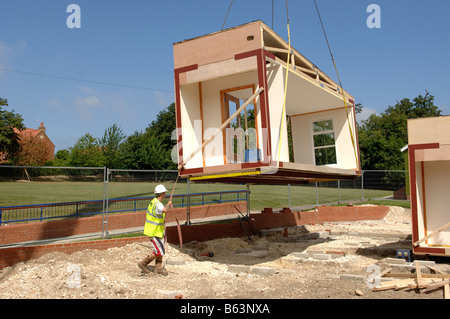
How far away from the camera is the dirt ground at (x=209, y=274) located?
659cm

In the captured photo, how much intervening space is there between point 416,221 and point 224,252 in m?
5.31

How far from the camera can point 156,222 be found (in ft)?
27.2

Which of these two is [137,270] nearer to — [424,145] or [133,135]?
[424,145]

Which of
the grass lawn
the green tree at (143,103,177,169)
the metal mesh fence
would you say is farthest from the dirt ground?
the green tree at (143,103,177,169)

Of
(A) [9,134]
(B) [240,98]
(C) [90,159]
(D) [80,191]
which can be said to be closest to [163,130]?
(C) [90,159]

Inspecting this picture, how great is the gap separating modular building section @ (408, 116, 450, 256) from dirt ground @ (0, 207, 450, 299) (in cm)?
61

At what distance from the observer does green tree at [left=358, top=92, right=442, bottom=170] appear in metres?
40.7

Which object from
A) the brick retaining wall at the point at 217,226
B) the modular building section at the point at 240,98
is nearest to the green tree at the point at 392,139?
the brick retaining wall at the point at 217,226

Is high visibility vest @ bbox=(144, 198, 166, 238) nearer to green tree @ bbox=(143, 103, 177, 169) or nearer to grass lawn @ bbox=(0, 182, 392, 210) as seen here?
grass lawn @ bbox=(0, 182, 392, 210)

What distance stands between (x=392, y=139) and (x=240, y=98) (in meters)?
38.1

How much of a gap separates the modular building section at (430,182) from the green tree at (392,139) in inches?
1277

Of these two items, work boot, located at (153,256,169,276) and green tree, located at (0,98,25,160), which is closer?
work boot, located at (153,256,169,276)

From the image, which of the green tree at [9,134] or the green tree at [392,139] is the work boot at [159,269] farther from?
the green tree at [392,139]
